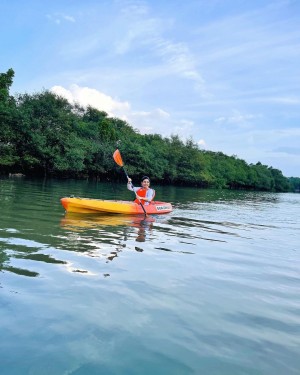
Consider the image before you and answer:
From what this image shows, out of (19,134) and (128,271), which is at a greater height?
(19,134)

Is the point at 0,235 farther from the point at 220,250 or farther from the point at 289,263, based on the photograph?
the point at 289,263

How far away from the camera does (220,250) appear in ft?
25.3

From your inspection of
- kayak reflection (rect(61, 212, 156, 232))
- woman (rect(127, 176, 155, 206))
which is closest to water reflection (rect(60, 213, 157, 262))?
kayak reflection (rect(61, 212, 156, 232))

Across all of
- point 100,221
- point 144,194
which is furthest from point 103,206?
point 144,194

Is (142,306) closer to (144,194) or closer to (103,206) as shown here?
(103,206)

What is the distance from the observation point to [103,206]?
11578 mm

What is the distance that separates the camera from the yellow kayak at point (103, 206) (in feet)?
36.4

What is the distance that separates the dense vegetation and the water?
1152 inches

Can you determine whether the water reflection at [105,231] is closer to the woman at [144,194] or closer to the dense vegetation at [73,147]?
the woman at [144,194]

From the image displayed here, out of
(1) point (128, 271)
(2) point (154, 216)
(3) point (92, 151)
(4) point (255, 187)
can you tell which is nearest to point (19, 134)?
(3) point (92, 151)

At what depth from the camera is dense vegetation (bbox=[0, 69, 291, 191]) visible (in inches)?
1441

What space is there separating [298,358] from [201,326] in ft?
2.98

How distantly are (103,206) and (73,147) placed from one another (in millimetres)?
29786

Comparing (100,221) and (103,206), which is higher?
(103,206)
